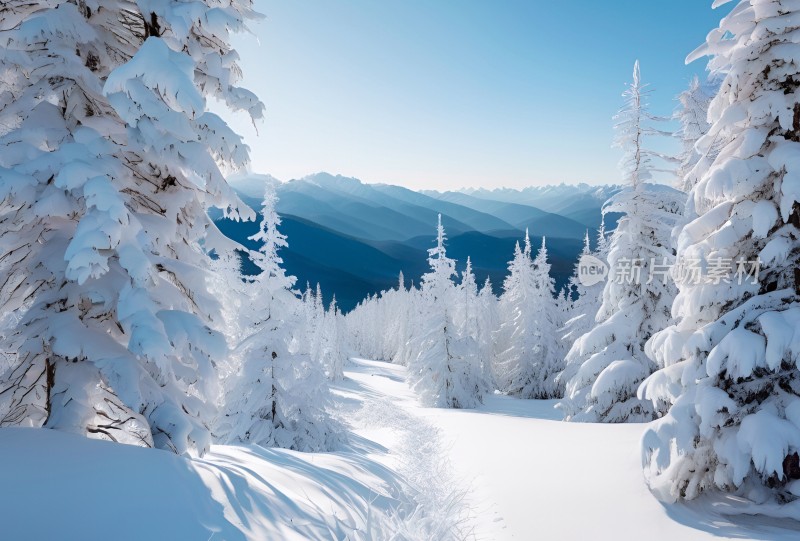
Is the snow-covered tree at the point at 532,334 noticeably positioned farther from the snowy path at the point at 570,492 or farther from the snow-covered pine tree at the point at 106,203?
the snow-covered pine tree at the point at 106,203

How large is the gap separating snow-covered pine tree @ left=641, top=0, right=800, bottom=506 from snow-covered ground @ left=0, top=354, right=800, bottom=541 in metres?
0.76

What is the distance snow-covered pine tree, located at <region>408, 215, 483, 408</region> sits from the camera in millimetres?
30875

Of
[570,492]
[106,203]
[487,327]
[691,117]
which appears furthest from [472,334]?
[106,203]

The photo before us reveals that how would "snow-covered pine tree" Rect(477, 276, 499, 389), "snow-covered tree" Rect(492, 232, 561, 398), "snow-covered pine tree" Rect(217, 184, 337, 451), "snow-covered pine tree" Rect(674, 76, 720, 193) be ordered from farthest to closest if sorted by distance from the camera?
"snow-covered pine tree" Rect(477, 276, 499, 389)
"snow-covered tree" Rect(492, 232, 561, 398)
"snow-covered pine tree" Rect(674, 76, 720, 193)
"snow-covered pine tree" Rect(217, 184, 337, 451)

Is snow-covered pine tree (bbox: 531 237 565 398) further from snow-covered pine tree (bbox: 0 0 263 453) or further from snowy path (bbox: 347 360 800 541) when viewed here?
snow-covered pine tree (bbox: 0 0 263 453)

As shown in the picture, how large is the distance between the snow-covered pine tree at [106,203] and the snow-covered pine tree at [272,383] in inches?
356

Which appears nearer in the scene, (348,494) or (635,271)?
(348,494)

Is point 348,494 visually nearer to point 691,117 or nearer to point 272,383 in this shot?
point 272,383

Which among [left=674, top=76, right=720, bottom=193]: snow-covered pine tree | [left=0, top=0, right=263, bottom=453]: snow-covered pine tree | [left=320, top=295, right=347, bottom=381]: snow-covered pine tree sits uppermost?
[left=674, top=76, right=720, bottom=193]: snow-covered pine tree

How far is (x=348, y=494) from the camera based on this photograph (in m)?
6.45

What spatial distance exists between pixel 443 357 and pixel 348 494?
25177mm

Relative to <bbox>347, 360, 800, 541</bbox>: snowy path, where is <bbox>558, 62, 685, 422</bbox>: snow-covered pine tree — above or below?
above

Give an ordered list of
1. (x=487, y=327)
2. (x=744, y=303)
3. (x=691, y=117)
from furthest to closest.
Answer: (x=487, y=327) < (x=691, y=117) < (x=744, y=303)

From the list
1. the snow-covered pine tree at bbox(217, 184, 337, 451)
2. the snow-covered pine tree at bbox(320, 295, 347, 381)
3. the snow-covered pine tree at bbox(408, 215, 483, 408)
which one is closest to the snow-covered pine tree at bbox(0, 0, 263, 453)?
the snow-covered pine tree at bbox(217, 184, 337, 451)
